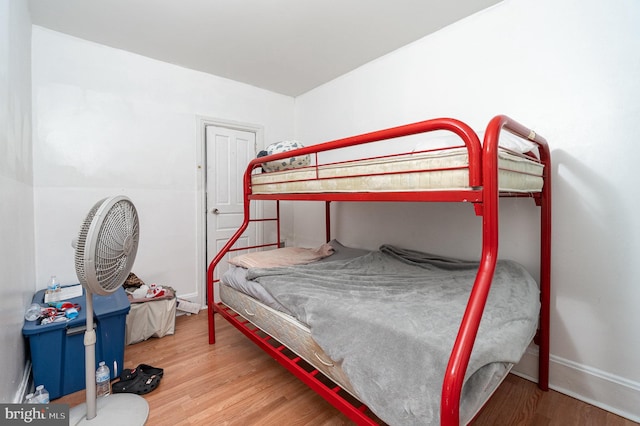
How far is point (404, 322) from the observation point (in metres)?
1.10

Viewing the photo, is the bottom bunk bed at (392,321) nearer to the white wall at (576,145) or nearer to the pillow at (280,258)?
the pillow at (280,258)

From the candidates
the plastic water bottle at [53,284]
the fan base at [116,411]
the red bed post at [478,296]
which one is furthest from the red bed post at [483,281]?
the plastic water bottle at [53,284]

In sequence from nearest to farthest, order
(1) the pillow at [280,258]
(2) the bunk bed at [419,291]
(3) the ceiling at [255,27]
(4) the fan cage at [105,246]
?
(2) the bunk bed at [419,291], (4) the fan cage at [105,246], (3) the ceiling at [255,27], (1) the pillow at [280,258]

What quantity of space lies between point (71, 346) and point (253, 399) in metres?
1.11

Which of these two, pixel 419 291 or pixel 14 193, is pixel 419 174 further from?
pixel 14 193

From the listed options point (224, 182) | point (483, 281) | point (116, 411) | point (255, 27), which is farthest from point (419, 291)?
point (224, 182)

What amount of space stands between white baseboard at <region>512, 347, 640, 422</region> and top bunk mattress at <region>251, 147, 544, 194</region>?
3.40 feet

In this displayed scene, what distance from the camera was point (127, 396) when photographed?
151 cm

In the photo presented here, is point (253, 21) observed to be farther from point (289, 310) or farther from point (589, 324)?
point (589, 324)

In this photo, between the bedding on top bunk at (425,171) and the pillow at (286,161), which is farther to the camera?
the pillow at (286,161)

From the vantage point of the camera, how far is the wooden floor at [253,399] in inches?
54.5

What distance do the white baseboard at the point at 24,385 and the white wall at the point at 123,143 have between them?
0.75 metres

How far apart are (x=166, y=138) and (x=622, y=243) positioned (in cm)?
333

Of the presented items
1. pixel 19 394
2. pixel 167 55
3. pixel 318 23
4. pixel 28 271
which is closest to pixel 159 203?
pixel 28 271
